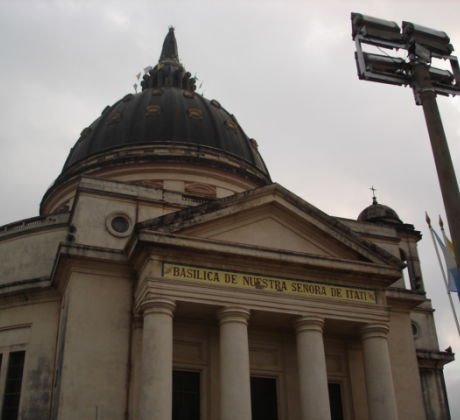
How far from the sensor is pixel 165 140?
37844mm

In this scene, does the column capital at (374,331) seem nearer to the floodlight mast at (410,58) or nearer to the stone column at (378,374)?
the stone column at (378,374)

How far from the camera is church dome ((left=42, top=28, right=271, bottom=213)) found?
36.4m

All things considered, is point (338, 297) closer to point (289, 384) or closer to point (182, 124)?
point (289, 384)

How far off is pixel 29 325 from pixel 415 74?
1836cm

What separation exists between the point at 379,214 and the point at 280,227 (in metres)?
13.3

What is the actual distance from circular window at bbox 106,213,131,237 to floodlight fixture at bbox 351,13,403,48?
1348cm

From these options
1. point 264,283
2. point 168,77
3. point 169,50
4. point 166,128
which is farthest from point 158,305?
point 169,50

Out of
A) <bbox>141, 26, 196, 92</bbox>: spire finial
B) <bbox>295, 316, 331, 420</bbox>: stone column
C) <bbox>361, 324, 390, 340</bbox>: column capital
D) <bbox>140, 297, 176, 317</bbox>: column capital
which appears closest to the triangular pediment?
<bbox>361, 324, 390, 340</bbox>: column capital

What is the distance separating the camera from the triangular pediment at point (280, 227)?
75.5ft

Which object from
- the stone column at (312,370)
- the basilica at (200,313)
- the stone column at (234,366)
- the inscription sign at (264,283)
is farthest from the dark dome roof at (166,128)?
the stone column at (234,366)

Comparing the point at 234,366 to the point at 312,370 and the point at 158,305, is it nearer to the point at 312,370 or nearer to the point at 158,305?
the point at 312,370

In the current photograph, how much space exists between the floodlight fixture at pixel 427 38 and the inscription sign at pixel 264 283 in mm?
11189

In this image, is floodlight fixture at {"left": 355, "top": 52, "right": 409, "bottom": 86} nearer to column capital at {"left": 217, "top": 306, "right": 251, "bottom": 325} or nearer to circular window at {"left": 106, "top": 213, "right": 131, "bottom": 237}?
column capital at {"left": 217, "top": 306, "right": 251, "bottom": 325}

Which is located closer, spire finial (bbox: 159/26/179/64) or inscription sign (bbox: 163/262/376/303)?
inscription sign (bbox: 163/262/376/303)
